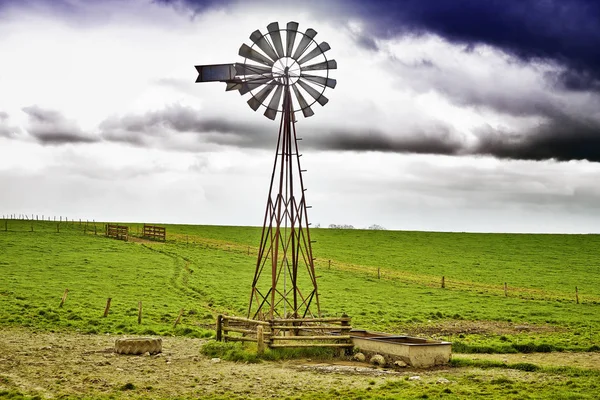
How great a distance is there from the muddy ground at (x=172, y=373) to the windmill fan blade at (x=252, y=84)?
35.5 ft

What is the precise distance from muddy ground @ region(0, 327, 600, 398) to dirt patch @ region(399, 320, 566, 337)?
28.9 feet

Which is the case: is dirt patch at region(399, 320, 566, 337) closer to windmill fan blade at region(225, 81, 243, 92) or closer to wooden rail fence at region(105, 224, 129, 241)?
windmill fan blade at region(225, 81, 243, 92)

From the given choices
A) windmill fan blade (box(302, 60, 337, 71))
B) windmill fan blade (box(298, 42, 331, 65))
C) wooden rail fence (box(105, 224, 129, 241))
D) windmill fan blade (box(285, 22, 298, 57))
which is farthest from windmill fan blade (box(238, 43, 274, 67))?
wooden rail fence (box(105, 224, 129, 241))

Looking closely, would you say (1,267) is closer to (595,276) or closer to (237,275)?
(237,275)

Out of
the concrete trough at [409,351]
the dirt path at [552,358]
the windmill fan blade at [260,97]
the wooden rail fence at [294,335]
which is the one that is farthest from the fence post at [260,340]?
the windmill fan blade at [260,97]

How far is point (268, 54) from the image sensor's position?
27094 mm

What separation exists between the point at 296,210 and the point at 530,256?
63013mm

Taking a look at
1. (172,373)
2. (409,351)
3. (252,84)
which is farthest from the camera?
(252,84)

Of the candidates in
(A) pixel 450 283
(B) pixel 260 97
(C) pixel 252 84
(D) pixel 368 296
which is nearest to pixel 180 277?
(D) pixel 368 296

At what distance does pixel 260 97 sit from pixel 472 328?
18.6 metres

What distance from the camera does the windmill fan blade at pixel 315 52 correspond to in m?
27.2

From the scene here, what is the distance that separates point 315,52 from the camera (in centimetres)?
2727

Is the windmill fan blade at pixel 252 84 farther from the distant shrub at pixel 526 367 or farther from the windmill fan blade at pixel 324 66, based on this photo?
the distant shrub at pixel 526 367

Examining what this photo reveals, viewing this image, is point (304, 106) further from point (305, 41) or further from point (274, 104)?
point (305, 41)
